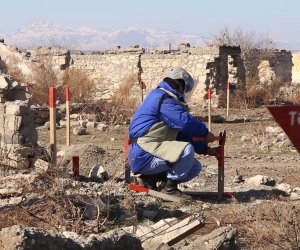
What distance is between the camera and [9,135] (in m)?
9.48

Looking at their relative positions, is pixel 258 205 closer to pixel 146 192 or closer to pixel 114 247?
pixel 146 192

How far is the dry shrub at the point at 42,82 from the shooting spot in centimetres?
2197

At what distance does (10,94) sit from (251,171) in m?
4.06

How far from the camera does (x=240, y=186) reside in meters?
9.30

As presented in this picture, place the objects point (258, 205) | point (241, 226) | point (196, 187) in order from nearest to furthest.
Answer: point (241, 226)
point (258, 205)
point (196, 187)

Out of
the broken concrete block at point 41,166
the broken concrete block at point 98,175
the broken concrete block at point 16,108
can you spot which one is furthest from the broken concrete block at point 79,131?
the broken concrete block at point 41,166

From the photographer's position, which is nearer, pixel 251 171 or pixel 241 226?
pixel 241 226

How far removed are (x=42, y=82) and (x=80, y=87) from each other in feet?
4.39

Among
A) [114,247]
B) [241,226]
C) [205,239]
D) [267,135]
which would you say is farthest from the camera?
[267,135]

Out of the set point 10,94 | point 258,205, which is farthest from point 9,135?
point 258,205

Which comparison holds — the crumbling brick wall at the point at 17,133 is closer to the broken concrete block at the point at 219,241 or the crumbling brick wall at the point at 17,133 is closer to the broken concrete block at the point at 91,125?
the broken concrete block at the point at 219,241

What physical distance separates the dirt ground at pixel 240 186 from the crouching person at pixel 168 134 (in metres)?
0.34

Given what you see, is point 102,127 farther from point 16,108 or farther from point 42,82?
point 16,108

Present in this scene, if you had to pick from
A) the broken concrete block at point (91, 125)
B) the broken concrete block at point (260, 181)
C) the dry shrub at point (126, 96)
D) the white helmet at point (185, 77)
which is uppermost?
the white helmet at point (185, 77)
